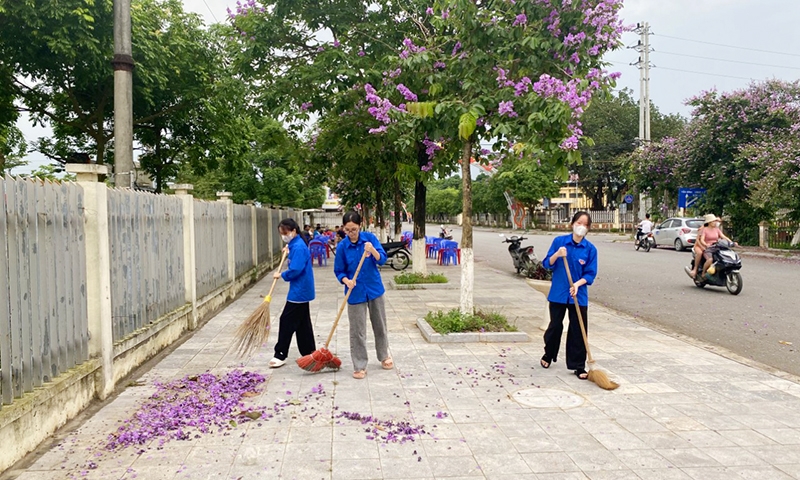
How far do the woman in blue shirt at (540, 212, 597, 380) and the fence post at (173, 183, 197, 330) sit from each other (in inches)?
190

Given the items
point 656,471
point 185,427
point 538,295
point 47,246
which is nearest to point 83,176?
point 47,246

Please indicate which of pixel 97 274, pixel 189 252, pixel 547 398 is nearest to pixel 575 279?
pixel 547 398

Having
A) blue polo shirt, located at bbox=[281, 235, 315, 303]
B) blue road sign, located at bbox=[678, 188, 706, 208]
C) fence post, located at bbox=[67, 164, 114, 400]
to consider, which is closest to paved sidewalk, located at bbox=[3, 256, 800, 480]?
fence post, located at bbox=[67, 164, 114, 400]

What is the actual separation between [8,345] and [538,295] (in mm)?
9274

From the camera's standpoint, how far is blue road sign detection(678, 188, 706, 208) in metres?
25.1

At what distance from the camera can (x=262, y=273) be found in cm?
1590

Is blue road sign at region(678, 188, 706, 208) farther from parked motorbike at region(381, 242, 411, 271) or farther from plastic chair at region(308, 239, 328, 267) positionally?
plastic chair at region(308, 239, 328, 267)

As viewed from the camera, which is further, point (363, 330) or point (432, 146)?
point (432, 146)

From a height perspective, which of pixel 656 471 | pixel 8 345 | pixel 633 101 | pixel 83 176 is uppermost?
pixel 633 101

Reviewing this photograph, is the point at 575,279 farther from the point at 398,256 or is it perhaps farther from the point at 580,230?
the point at 398,256

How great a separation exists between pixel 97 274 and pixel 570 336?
4.25 metres

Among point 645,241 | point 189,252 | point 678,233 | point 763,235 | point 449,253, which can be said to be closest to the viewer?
point 189,252

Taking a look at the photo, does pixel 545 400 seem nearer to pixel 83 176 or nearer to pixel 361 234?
pixel 361 234

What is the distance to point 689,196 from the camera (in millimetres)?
25234
